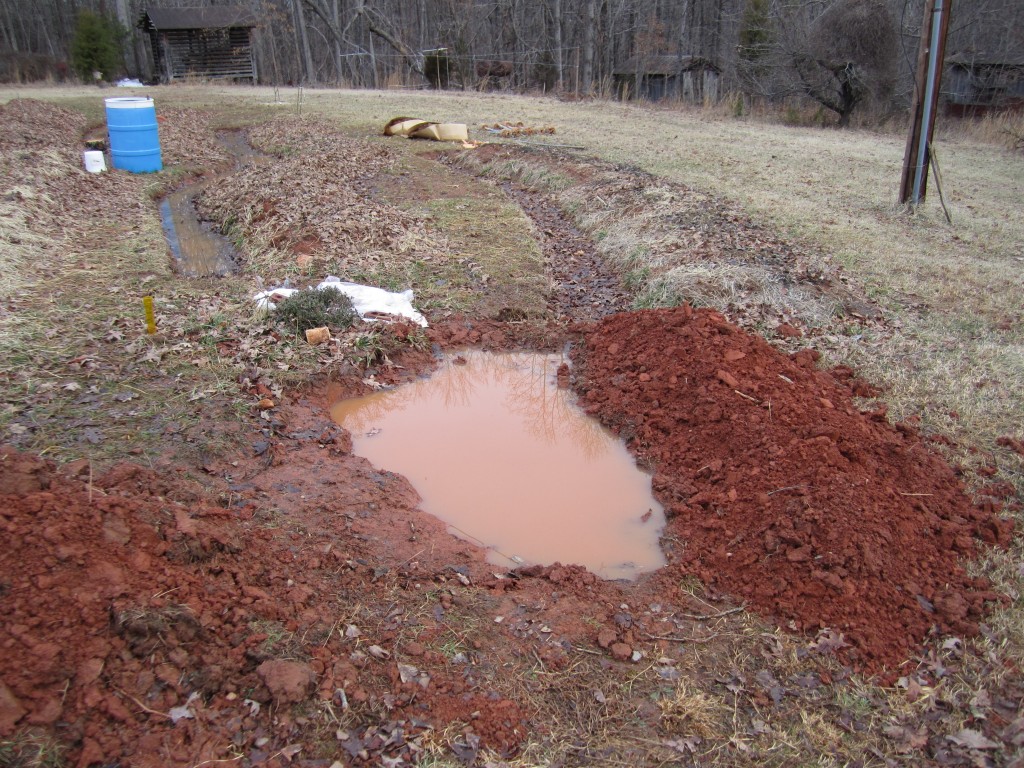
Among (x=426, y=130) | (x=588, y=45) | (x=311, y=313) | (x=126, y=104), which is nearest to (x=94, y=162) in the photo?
(x=126, y=104)

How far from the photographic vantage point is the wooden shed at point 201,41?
3150 centimetres

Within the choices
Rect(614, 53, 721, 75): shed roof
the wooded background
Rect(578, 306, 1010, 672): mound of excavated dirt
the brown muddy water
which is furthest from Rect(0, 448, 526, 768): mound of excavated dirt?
Rect(614, 53, 721, 75): shed roof

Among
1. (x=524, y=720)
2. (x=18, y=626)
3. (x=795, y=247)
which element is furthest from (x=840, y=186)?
(x=18, y=626)

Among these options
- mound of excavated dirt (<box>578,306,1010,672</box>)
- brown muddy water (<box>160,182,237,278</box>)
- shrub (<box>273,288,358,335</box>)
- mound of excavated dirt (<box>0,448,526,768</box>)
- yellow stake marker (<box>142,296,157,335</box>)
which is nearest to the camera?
mound of excavated dirt (<box>0,448,526,768</box>)

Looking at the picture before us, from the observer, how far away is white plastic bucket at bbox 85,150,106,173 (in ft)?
39.2

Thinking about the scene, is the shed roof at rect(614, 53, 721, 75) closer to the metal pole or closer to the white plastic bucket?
the metal pole

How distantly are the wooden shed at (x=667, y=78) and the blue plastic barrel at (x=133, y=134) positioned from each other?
63.9 feet

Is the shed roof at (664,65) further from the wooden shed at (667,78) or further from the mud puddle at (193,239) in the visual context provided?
the mud puddle at (193,239)

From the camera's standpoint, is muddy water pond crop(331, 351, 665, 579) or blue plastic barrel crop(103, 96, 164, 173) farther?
blue plastic barrel crop(103, 96, 164, 173)

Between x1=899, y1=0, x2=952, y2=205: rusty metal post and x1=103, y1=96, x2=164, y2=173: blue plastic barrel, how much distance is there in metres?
12.0

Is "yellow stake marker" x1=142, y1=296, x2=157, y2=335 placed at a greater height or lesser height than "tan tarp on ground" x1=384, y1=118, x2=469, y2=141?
lesser

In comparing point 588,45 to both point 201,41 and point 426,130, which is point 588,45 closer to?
point 426,130

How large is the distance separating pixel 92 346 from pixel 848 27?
78.7ft

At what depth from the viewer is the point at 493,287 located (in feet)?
26.1
